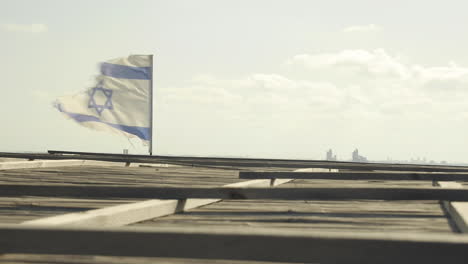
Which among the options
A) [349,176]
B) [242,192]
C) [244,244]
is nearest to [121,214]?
[242,192]

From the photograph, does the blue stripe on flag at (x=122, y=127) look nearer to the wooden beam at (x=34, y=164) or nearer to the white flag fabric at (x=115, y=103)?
the white flag fabric at (x=115, y=103)

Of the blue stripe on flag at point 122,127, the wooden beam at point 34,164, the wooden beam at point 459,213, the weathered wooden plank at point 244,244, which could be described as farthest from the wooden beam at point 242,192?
the blue stripe on flag at point 122,127

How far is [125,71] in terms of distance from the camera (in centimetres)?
3866

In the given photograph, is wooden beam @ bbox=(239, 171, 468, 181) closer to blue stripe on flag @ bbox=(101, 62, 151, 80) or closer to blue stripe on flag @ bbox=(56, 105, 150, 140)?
blue stripe on flag @ bbox=(56, 105, 150, 140)

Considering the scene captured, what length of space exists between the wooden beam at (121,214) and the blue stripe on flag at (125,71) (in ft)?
101

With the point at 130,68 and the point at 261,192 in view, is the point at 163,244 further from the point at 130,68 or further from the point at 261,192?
the point at 130,68

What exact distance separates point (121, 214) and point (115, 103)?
31.7 m

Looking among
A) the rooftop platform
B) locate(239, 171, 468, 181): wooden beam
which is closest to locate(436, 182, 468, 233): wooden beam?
the rooftop platform

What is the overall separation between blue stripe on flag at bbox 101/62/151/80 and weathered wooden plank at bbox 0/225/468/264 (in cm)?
3472

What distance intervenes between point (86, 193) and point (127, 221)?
1.15 meters

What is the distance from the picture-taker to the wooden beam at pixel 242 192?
23.0 ft

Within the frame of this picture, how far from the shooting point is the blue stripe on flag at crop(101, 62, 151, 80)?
125ft

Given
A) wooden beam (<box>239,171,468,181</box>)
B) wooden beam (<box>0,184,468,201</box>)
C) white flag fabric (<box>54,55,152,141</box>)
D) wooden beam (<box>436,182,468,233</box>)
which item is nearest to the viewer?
wooden beam (<box>436,182,468,233</box>)

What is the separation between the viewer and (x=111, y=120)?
121 feet
